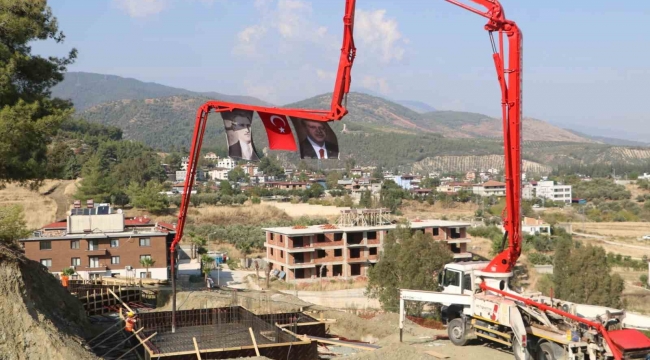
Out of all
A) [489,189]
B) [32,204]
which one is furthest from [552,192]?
[32,204]

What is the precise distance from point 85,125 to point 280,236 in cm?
11704

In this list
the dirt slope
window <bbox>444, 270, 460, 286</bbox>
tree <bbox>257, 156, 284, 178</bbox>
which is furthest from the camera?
tree <bbox>257, 156, 284, 178</bbox>

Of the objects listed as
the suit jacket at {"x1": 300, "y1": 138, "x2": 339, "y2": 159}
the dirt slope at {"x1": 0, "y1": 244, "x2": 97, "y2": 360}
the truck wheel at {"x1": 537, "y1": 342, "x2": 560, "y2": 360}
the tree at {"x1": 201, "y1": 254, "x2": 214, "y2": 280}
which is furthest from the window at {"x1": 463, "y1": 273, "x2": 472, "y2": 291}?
the tree at {"x1": 201, "y1": 254, "x2": 214, "y2": 280}

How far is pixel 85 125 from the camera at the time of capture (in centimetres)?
15875

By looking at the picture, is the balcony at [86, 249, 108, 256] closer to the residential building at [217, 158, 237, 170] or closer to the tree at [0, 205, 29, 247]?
the tree at [0, 205, 29, 247]

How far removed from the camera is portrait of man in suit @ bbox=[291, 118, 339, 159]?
18.3 meters

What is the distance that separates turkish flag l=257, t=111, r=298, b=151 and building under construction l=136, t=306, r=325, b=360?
536cm

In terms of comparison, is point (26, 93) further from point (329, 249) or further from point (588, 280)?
point (329, 249)

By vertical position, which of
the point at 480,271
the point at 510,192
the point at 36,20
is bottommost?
the point at 480,271

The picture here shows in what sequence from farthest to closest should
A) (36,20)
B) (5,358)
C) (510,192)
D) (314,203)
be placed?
(314,203) < (36,20) < (510,192) < (5,358)

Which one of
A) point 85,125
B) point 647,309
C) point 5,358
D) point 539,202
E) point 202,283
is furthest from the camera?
point 85,125

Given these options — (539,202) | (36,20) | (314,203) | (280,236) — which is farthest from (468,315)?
(539,202)

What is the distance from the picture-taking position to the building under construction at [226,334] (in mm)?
19266

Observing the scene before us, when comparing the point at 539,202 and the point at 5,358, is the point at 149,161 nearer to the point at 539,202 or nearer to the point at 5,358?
the point at 539,202
